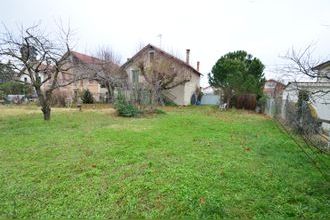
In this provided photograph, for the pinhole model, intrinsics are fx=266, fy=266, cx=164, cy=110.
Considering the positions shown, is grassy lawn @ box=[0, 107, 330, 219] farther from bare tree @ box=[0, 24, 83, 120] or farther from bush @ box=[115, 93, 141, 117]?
bush @ box=[115, 93, 141, 117]

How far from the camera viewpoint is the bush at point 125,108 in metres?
14.5

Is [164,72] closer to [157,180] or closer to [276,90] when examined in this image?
[276,90]

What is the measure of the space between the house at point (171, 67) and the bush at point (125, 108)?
29.5ft

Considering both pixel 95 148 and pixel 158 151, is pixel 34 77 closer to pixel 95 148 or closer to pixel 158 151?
pixel 95 148

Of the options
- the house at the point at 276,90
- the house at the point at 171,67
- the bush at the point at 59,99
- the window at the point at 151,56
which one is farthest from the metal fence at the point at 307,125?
the bush at the point at 59,99

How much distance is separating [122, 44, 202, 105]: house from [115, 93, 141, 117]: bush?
29.5ft

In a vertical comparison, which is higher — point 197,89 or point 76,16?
point 76,16

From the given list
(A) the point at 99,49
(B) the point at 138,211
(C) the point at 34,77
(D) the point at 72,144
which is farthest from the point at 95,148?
(A) the point at 99,49

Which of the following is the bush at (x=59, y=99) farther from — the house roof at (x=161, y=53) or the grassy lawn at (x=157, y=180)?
the grassy lawn at (x=157, y=180)

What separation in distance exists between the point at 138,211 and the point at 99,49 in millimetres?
26209

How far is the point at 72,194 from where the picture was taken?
3.77 metres

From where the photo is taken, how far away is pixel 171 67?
2420 centimetres

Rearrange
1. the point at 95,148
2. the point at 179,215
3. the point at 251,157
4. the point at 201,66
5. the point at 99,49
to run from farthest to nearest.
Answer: the point at 201,66, the point at 99,49, the point at 95,148, the point at 251,157, the point at 179,215

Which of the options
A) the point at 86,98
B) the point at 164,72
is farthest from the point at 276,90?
the point at 86,98
